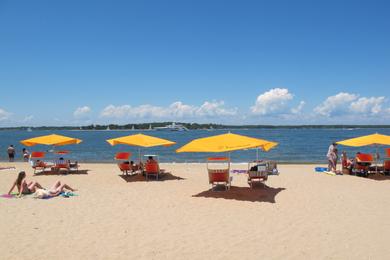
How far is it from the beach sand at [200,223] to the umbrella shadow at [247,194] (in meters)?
0.03

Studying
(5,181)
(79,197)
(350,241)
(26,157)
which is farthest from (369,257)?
(26,157)

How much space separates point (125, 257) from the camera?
18.0 feet

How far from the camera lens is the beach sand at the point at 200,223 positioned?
5758mm

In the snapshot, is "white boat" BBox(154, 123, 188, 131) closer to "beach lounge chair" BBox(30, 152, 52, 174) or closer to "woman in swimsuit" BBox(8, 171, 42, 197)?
"beach lounge chair" BBox(30, 152, 52, 174)

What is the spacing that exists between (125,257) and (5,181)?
1021 centimetres

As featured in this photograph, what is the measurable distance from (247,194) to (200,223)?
3.53m

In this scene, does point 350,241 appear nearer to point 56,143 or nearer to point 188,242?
point 188,242

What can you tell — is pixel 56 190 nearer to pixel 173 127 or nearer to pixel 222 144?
pixel 222 144

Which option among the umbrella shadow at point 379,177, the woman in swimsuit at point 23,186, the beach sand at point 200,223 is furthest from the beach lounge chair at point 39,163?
the umbrella shadow at point 379,177

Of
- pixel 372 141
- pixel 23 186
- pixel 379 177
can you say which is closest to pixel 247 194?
pixel 372 141

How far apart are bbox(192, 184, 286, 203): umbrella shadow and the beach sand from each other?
3 cm

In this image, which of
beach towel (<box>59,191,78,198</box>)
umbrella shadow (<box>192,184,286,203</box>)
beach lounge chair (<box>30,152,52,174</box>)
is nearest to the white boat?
beach lounge chair (<box>30,152,52,174</box>)

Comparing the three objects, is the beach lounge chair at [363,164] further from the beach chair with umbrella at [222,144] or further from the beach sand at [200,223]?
the beach chair with umbrella at [222,144]

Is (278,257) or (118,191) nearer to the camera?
(278,257)
